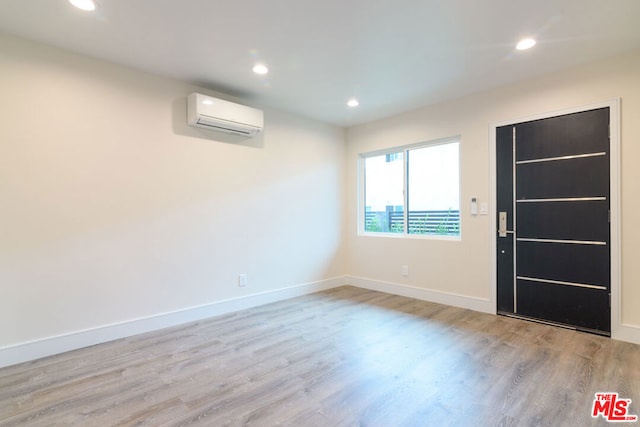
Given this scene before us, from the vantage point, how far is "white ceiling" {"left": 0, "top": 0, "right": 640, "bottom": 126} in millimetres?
2154

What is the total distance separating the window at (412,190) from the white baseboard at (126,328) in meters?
1.73

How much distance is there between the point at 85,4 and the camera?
6.91 ft

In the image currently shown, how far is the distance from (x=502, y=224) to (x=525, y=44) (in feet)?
5.98

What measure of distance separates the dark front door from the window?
0.61 meters

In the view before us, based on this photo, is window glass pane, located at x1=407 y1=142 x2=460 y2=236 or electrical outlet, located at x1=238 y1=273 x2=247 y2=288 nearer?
electrical outlet, located at x1=238 y1=273 x2=247 y2=288

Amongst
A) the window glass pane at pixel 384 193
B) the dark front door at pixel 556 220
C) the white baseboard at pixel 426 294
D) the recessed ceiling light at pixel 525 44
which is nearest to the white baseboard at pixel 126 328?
the white baseboard at pixel 426 294

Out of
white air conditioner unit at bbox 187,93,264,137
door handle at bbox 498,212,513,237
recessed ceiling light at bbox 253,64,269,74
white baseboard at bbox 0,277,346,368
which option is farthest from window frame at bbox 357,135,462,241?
recessed ceiling light at bbox 253,64,269,74

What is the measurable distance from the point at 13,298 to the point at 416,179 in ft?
14.6

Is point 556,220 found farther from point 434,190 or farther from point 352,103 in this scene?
point 352,103

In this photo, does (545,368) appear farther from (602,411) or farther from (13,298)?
(13,298)

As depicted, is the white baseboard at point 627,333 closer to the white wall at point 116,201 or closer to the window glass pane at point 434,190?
the window glass pane at point 434,190

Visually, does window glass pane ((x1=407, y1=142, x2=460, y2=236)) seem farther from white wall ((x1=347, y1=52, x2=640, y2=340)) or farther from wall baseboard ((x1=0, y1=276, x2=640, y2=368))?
wall baseboard ((x1=0, y1=276, x2=640, y2=368))

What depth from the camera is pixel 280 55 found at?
2.80 m

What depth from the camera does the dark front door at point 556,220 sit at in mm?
2914
